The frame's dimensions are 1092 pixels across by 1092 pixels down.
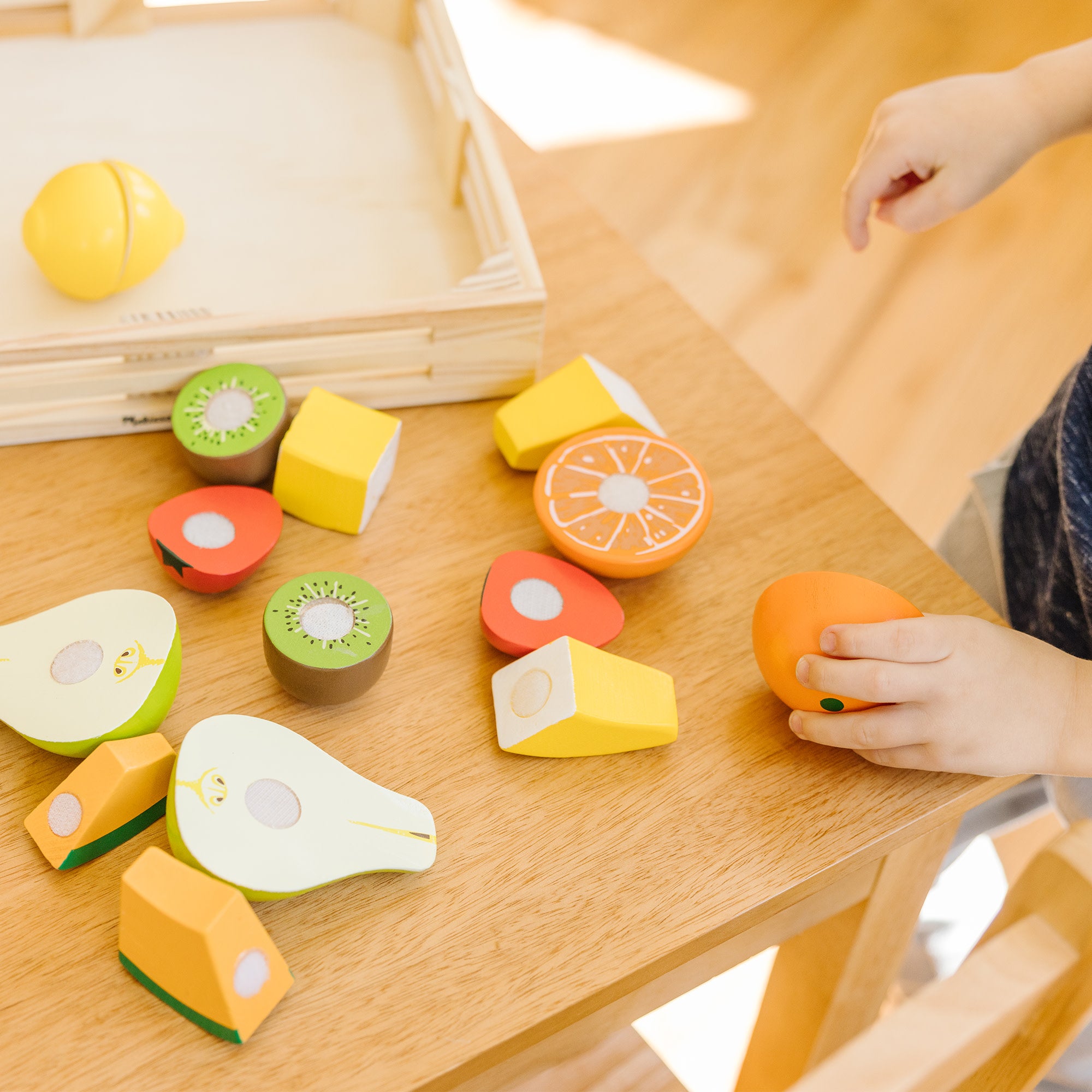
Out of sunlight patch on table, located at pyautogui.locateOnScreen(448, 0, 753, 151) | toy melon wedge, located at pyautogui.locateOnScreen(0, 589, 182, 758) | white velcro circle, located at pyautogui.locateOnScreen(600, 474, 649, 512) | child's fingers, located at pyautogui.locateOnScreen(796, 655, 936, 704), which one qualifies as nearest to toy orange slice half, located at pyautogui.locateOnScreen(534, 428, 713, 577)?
white velcro circle, located at pyautogui.locateOnScreen(600, 474, 649, 512)

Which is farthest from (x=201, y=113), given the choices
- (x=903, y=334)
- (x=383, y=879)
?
(x=903, y=334)

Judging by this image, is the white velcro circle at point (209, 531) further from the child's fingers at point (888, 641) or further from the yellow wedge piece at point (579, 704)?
the child's fingers at point (888, 641)

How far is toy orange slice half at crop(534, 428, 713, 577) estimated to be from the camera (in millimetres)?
568

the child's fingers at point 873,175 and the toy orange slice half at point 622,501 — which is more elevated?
the child's fingers at point 873,175

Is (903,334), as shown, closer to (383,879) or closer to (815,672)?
(815,672)

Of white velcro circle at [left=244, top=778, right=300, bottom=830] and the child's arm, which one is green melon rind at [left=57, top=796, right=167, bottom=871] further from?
the child's arm

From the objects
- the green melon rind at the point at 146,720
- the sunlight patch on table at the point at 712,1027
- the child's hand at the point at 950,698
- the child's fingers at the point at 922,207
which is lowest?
the sunlight patch on table at the point at 712,1027

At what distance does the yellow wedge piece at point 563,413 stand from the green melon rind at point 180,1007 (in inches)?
13.0

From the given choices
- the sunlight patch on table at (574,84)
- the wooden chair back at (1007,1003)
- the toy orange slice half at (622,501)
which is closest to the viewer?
the wooden chair back at (1007,1003)

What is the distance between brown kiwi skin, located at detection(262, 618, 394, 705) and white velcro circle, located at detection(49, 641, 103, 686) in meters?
0.08

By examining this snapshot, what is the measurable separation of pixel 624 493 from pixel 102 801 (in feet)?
0.99

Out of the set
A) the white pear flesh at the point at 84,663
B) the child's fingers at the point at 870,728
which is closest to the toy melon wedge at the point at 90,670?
the white pear flesh at the point at 84,663

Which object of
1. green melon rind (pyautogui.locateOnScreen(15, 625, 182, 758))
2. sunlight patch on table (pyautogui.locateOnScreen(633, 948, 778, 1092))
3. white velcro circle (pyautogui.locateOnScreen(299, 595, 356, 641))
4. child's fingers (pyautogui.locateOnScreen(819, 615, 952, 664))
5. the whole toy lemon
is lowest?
sunlight patch on table (pyautogui.locateOnScreen(633, 948, 778, 1092))

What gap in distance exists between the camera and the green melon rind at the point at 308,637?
0.49 metres
